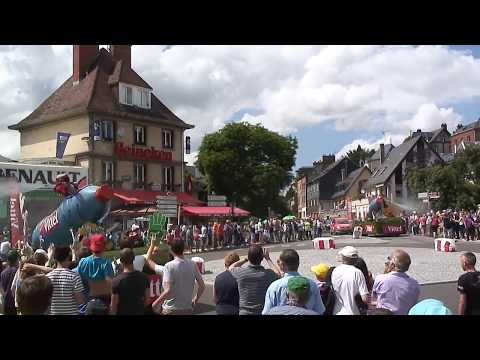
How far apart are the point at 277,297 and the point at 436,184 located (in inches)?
1903

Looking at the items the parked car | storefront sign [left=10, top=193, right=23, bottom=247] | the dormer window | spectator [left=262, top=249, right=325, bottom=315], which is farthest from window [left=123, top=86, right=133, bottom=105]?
spectator [left=262, top=249, right=325, bottom=315]

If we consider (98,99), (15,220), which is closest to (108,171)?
(98,99)

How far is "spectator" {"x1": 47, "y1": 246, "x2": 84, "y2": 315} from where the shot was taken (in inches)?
230

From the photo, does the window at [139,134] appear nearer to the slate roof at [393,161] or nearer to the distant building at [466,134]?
the slate roof at [393,161]

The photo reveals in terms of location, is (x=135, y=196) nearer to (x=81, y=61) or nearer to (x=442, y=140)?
(x=81, y=61)

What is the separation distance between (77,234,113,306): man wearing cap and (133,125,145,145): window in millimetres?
36157

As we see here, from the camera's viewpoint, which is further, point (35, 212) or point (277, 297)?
point (35, 212)

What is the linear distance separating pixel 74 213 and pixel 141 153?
88.5 ft

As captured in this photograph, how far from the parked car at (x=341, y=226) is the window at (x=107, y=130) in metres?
22.1

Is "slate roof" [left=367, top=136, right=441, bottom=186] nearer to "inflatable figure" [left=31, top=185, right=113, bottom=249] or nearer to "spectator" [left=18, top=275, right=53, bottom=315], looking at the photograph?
"inflatable figure" [left=31, top=185, right=113, bottom=249]

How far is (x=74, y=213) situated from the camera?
50.6ft
